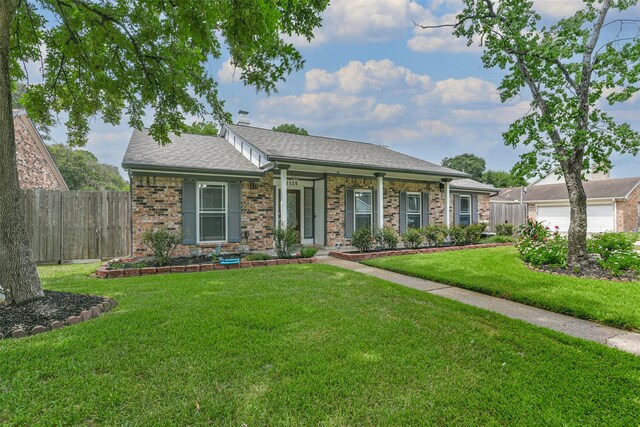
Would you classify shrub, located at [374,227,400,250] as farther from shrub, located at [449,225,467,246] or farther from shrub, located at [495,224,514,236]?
shrub, located at [495,224,514,236]

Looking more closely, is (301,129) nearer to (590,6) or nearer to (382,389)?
(590,6)

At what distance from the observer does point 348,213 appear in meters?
11.5

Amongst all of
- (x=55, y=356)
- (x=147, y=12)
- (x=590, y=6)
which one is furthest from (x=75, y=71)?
(x=590, y=6)

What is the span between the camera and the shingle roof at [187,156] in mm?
8305

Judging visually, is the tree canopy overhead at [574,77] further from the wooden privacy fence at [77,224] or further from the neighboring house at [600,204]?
the neighboring house at [600,204]

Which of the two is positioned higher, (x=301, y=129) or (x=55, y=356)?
(x=301, y=129)

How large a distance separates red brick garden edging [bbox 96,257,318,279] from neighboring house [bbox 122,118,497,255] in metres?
1.49

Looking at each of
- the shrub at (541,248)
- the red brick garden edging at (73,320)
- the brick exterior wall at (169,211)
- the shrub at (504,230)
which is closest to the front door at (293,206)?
the brick exterior wall at (169,211)

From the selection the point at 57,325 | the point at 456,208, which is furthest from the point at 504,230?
the point at 57,325

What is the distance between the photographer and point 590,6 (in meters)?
7.02

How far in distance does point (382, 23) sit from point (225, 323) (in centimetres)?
1045

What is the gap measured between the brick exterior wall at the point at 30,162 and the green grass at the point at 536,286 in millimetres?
13625

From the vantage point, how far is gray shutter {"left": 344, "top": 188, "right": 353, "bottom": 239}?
11414 mm

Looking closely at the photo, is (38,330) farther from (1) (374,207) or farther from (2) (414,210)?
(2) (414,210)
